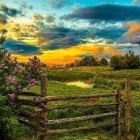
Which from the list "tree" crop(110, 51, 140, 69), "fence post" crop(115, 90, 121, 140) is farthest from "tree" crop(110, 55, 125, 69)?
"fence post" crop(115, 90, 121, 140)

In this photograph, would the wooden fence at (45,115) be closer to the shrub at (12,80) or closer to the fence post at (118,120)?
the fence post at (118,120)

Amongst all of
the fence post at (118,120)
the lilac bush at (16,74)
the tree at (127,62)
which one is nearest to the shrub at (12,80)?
the lilac bush at (16,74)

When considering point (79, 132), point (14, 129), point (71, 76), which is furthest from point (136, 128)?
point (71, 76)

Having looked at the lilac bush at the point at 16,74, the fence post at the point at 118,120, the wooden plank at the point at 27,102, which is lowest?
the fence post at the point at 118,120

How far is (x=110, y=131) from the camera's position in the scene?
20.3 metres

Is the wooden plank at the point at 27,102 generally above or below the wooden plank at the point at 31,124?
above

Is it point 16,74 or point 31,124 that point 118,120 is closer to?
point 31,124

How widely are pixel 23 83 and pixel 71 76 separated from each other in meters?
64.6

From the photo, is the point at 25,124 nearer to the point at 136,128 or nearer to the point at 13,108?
the point at 13,108

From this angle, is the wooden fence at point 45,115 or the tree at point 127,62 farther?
the tree at point 127,62

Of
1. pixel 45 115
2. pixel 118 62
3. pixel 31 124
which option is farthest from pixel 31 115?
pixel 118 62

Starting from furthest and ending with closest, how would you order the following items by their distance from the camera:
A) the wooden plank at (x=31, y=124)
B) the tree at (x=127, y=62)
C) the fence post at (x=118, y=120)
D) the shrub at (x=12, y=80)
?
the tree at (x=127, y=62), the fence post at (x=118, y=120), the wooden plank at (x=31, y=124), the shrub at (x=12, y=80)

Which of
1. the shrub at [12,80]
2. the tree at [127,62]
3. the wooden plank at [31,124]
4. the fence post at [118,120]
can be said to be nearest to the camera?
the shrub at [12,80]

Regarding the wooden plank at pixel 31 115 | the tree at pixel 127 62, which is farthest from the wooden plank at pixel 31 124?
the tree at pixel 127 62
